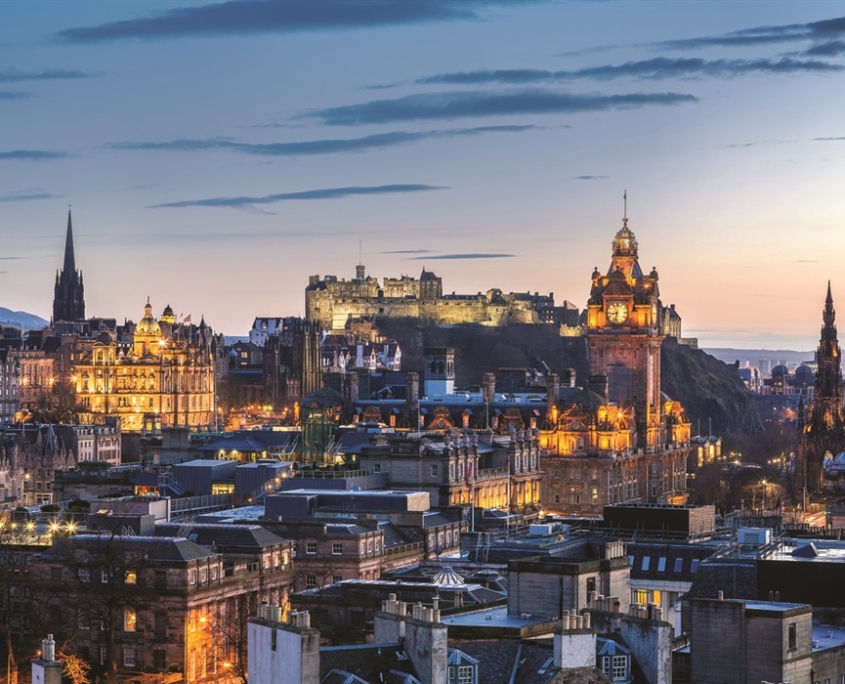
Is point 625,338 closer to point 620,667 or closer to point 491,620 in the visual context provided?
point 491,620

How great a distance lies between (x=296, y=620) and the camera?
160 feet

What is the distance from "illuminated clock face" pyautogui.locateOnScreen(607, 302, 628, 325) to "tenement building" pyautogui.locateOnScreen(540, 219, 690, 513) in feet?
0.29

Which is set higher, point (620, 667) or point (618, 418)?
point (618, 418)

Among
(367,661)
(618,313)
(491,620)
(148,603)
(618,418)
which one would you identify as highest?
(618,313)

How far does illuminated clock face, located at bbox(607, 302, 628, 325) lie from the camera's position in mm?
194125

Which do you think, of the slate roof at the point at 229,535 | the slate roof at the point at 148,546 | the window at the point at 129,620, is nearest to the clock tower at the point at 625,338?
the slate roof at the point at 229,535

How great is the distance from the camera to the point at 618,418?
176750 mm

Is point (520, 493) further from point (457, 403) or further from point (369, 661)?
point (369, 661)

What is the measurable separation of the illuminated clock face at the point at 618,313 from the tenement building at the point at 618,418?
0.29ft

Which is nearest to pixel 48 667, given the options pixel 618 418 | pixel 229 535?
pixel 229 535

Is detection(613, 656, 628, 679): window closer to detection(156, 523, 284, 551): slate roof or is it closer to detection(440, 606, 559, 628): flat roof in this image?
detection(440, 606, 559, 628): flat roof

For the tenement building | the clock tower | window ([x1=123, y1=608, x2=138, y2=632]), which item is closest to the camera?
window ([x1=123, y1=608, x2=138, y2=632])

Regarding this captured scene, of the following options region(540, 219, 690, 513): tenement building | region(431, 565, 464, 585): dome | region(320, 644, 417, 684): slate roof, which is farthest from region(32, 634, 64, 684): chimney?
region(540, 219, 690, 513): tenement building

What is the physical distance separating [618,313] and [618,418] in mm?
19612
